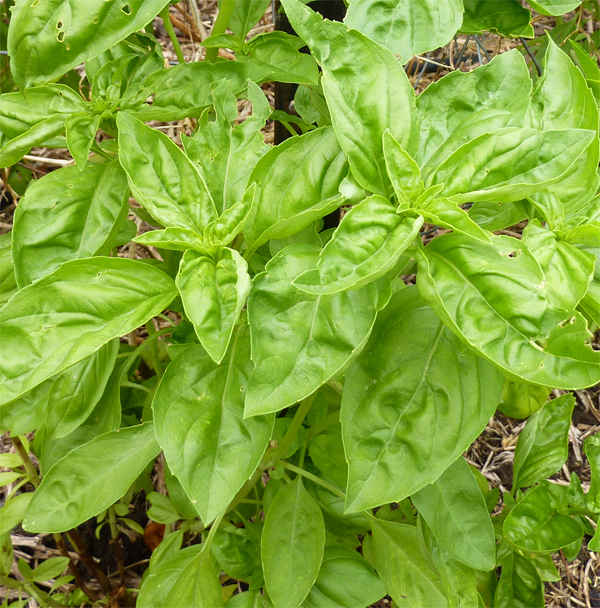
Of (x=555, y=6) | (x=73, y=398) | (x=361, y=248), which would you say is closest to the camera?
(x=361, y=248)

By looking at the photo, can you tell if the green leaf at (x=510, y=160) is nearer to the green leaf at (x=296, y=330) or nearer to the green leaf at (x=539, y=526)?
the green leaf at (x=296, y=330)

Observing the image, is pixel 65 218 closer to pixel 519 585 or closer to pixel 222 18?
pixel 222 18

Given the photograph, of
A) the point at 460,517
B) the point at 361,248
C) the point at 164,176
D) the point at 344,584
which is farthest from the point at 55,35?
the point at 344,584

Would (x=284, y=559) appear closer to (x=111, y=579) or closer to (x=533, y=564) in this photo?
(x=533, y=564)

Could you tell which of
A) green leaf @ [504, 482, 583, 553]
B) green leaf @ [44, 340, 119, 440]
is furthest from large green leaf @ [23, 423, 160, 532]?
green leaf @ [504, 482, 583, 553]

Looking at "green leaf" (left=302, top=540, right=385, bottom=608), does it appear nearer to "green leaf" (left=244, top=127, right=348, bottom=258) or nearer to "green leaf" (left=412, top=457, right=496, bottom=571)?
"green leaf" (left=412, top=457, right=496, bottom=571)

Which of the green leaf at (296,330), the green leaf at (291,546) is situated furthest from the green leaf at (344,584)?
the green leaf at (296,330)

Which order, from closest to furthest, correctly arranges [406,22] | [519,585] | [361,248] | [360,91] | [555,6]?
1. [361,248]
2. [360,91]
3. [406,22]
4. [555,6]
5. [519,585]

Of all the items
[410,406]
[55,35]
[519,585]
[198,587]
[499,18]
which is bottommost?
[519,585]

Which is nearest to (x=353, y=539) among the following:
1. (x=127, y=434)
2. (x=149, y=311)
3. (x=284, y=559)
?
(x=284, y=559)
